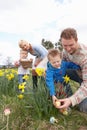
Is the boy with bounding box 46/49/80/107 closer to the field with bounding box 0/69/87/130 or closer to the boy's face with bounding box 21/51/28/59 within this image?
the field with bounding box 0/69/87/130

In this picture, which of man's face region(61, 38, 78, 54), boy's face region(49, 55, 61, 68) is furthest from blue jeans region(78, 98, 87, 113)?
man's face region(61, 38, 78, 54)

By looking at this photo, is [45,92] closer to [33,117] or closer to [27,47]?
[33,117]

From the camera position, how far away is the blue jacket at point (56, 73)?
3.34m

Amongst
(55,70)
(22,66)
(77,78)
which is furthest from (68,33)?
(22,66)

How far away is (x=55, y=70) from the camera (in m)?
3.47

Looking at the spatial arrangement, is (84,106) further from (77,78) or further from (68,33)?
(68,33)

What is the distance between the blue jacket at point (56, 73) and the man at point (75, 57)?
0.17 meters

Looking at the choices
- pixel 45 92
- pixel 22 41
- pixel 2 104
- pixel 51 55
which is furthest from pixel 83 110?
pixel 22 41

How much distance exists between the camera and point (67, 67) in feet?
12.0

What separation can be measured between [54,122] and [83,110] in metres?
0.47

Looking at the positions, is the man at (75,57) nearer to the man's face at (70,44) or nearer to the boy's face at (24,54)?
the man's face at (70,44)

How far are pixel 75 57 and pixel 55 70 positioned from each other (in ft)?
1.02

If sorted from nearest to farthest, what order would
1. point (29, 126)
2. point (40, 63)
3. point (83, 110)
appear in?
point (29, 126)
point (83, 110)
point (40, 63)

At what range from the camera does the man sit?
9.97ft
